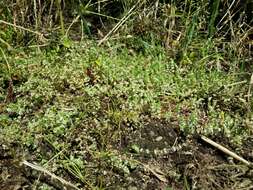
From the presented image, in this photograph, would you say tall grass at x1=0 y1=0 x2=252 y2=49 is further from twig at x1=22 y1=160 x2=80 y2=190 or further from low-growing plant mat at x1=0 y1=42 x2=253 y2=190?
twig at x1=22 y1=160 x2=80 y2=190

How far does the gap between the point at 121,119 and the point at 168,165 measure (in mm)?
336

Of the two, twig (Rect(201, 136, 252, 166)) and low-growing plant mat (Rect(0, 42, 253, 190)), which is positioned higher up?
low-growing plant mat (Rect(0, 42, 253, 190))

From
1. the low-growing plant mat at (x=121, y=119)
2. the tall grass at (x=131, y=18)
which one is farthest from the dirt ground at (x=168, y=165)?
the tall grass at (x=131, y=18)

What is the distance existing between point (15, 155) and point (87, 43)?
0.92 metres

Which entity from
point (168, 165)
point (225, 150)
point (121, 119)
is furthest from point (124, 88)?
point (225, 150)

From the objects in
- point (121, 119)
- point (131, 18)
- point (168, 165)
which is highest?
point (131, 18)

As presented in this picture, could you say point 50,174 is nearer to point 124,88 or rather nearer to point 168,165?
point 168,165

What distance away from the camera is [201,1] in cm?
308

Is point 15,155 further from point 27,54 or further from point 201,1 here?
point 201,1

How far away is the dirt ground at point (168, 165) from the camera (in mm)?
2287

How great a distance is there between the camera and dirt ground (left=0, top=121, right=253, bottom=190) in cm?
229

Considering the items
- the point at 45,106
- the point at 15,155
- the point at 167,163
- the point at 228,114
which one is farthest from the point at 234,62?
the point at 15,155

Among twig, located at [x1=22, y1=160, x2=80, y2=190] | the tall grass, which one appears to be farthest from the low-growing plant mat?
the tall grass

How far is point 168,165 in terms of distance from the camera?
7.92 feet
